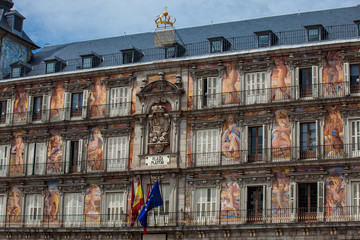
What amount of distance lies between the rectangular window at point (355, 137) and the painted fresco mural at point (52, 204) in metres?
19.6

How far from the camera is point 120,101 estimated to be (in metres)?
47.6

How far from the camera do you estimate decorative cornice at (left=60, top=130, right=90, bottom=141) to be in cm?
4784

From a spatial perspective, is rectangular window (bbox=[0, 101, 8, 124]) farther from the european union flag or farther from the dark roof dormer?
the european union flag

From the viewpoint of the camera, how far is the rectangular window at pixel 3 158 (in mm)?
49906

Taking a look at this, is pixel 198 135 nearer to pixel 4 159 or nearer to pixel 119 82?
pixel 119 82

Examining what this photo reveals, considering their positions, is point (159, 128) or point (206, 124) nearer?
point (206, 124)

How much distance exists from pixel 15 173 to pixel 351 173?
22977mm

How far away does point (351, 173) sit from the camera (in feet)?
132

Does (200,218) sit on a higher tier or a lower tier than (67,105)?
lower

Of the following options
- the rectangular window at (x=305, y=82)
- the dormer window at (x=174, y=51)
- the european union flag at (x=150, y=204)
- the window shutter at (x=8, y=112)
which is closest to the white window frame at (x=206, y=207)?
the european union flag at (x=150, y=204)

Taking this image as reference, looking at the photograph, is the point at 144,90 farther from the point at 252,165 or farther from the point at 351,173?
the point at 351,173

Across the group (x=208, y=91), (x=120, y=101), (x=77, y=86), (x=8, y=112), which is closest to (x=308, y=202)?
(x=208, y=91)

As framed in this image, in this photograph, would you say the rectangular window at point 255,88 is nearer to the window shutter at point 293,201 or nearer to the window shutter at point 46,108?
the window shutter at point 293,201

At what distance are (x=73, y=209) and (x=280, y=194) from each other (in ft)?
46.2
